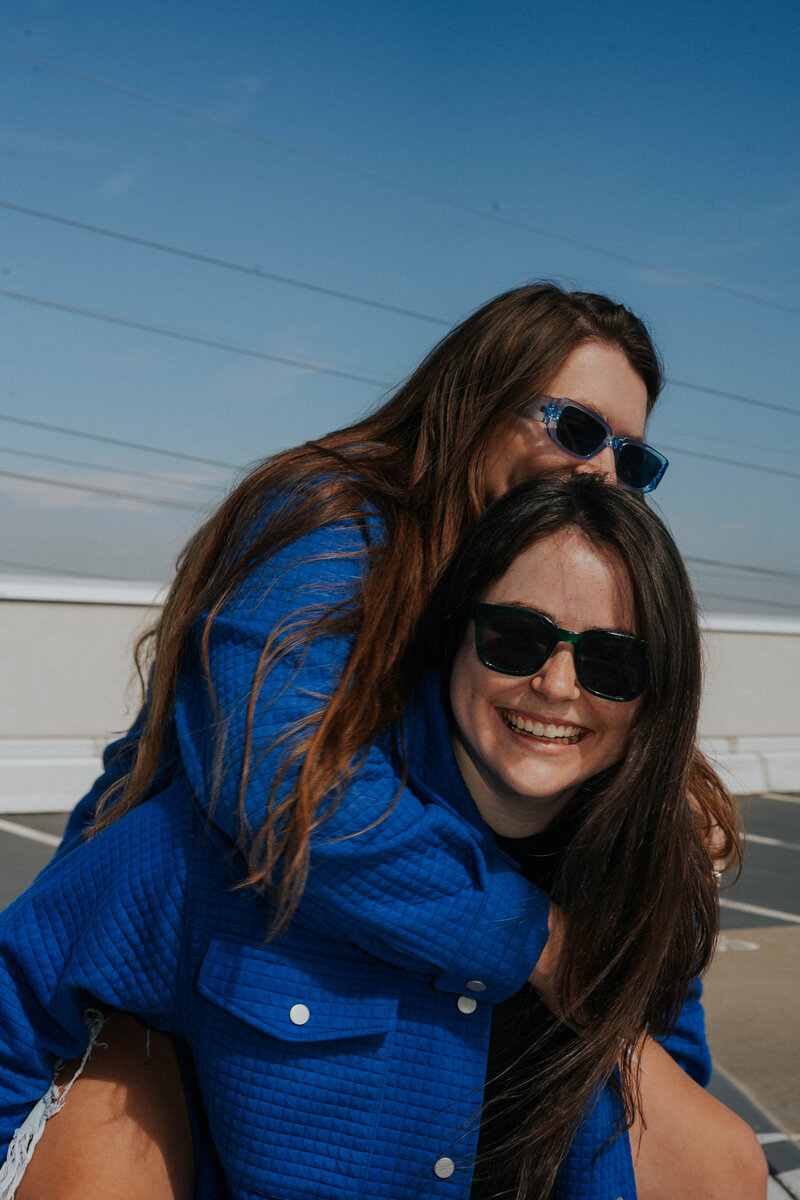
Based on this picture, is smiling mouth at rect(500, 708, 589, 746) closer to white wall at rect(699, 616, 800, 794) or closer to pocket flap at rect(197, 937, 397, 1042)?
pocket flap at rect(197, 937, 397, 1042)

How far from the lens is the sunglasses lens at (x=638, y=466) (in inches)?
82.9

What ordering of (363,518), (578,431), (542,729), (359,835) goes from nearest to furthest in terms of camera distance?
(359,835) < (542,729) < (363,518) < (578,431)

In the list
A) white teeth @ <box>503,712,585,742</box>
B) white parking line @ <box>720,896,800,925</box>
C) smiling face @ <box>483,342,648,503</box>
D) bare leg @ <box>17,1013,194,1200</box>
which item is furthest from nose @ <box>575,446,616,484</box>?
white parking line @ <box>720,896,800,925</box>

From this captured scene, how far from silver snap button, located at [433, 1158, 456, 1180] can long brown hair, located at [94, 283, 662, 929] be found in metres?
0.40

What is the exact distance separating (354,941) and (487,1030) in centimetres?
25

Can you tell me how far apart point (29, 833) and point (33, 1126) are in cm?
373

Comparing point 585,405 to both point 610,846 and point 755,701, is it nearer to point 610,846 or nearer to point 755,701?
point 610,846

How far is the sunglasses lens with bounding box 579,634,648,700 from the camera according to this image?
4.99 ft

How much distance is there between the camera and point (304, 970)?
1463 millimetres

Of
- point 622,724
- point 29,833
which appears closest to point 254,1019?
point 622,724

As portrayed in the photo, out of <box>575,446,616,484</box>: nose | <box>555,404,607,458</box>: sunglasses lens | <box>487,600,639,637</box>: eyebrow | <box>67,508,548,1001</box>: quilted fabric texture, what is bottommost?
<box>67,508,548,1001</box>: quilted fabric texture

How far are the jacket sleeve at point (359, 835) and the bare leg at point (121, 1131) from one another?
0.38 m

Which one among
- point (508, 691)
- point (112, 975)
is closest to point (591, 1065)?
point (508, 691)

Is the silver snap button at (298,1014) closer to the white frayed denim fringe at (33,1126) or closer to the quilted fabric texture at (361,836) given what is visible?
the quilted fabric texture at (361,836)
